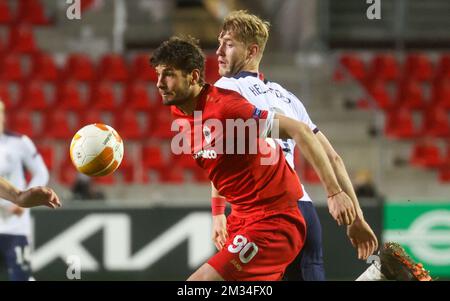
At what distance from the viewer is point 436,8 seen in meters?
15.3

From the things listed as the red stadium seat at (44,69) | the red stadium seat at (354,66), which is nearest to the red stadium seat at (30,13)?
the red stadium seat at (44,69)

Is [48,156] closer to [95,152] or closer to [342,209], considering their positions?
[95,152]

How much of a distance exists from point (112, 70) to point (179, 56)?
8.72m

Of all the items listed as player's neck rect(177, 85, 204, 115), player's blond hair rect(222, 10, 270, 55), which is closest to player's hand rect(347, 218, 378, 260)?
player's neck rect(177, 85, 204, 115)

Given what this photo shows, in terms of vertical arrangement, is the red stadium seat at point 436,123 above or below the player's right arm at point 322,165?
below

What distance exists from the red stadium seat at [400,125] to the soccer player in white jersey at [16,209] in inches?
263

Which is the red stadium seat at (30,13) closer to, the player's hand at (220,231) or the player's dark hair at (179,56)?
the player's hand at (220,231)

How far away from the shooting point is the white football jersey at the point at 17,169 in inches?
293

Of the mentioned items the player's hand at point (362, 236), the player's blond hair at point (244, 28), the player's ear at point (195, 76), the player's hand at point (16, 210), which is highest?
the player's blond hair at point (244, 28)

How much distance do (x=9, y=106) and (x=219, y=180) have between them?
27.7 feet

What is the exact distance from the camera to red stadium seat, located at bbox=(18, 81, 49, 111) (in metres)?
12.8

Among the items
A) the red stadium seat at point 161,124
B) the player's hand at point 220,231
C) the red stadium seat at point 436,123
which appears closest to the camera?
the player's hand at point 220,231

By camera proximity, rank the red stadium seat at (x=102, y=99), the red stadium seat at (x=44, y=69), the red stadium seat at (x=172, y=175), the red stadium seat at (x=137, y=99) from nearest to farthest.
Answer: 1. the red stadium seat at (x=172, y=175)
2. the red stadium seat at (x=102, y=99)
3. the red stadium seat at (x=137, y=99)
4. the red stadium seat at (x=44, y=69)
